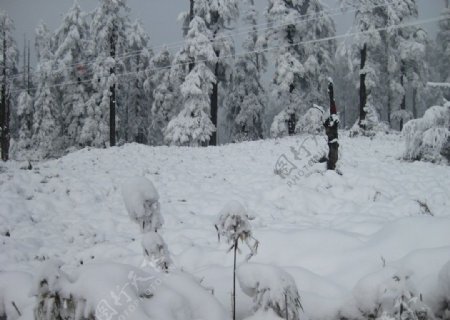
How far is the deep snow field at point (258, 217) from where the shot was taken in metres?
4.55

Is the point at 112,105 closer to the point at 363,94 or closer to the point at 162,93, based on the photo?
the point at 162,93

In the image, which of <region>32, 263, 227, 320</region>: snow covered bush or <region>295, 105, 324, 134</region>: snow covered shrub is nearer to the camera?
<region>32, 263, 227, 320</region>: snow covered bush

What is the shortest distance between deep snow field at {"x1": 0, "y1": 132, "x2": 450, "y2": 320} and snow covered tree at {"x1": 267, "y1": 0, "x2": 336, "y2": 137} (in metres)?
8.69

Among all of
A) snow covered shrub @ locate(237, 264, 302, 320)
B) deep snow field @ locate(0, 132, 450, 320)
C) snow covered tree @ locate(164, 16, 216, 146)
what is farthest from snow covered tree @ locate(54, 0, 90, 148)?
snow covered shrub @ locate(237, 264, 302, 320)

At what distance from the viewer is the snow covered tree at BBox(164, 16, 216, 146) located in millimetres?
21828

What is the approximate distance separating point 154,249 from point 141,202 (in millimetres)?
528

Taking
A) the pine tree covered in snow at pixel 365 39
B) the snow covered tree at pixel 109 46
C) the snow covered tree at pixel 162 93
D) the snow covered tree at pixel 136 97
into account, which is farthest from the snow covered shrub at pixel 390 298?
the snow covered tree at pixel 136 97

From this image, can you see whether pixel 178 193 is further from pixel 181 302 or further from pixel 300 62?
pixel 300 62

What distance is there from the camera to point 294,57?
2383 centimetres

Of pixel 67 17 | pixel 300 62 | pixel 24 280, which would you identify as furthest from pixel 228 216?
pixel 67 17

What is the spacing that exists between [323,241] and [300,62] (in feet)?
67.9

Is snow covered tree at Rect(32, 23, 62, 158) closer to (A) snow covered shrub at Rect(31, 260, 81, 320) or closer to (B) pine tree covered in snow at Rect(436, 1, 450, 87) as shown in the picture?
(A) snow covered shrub at Rect(31, 260, 81, 320)

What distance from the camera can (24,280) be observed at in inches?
156

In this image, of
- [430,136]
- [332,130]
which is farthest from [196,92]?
A: [430,136]
